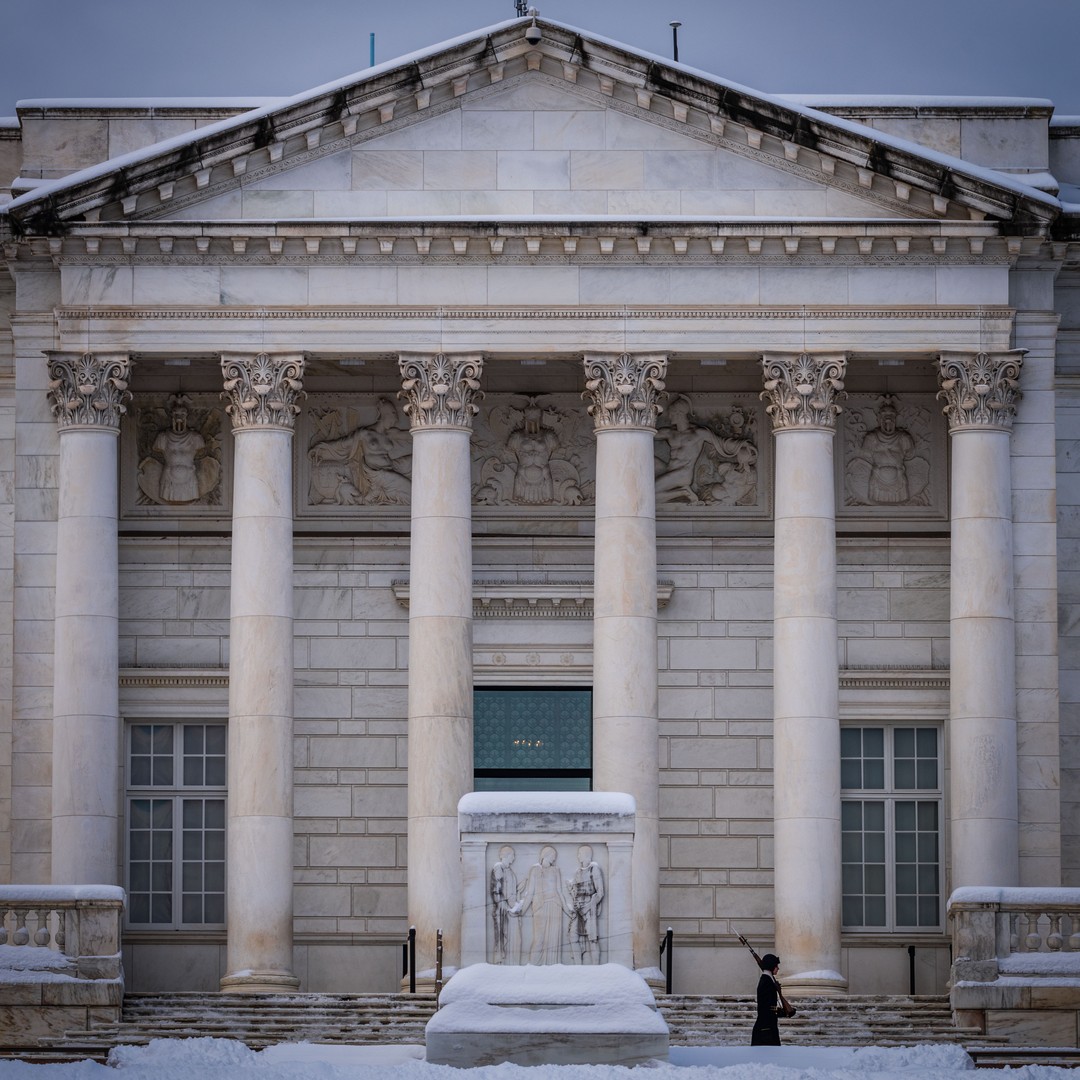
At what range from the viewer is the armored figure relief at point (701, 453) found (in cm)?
5066

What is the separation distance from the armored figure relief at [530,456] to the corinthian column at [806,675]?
15.0 ft

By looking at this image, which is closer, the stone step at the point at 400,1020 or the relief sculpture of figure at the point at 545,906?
A: the relief sculpture of figure at the point at 545,906

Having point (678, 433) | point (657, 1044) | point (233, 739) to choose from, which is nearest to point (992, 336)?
point (678, 433)

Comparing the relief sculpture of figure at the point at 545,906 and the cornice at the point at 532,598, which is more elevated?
the cornice at the point at 532,598

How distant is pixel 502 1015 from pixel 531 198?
17.3 meters

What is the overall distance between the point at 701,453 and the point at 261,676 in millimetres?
9411

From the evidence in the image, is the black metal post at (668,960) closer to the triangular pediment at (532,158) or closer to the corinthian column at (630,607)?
the corinthian column at (630,607)

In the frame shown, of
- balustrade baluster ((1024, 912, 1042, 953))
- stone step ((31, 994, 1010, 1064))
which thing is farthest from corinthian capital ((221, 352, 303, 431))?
balustrade baluster ((1024, 912, 1042, 953))

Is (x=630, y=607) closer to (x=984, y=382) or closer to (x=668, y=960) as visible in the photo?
(x=668, y=960)

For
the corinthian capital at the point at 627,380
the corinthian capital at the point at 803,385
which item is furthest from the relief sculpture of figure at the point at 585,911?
the corinthian capital at the point at 803,385

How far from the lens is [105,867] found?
45719mm

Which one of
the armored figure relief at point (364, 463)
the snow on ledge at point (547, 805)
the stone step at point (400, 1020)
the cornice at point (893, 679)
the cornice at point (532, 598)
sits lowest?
the stone step at point (400, 1020)

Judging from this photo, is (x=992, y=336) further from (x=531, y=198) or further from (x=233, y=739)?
(x=233, y=739)

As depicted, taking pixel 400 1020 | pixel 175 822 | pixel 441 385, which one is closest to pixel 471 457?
pixel 441 385
